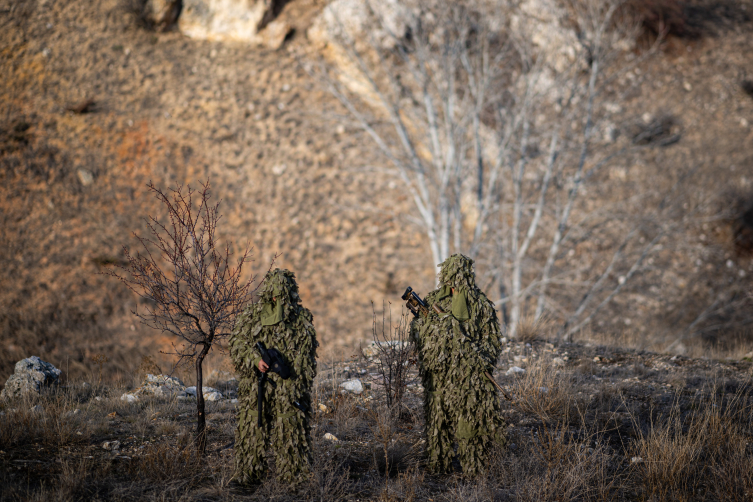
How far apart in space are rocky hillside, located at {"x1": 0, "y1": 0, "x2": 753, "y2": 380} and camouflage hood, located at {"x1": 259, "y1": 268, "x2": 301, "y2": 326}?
319 inches

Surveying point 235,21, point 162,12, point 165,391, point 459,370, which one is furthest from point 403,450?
point 162,12

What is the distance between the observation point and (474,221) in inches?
539

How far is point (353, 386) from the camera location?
20.9ft

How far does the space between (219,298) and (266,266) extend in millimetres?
9114

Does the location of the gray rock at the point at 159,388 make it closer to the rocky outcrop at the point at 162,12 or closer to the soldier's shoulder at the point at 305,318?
the soldier's shoulder at the point at 305,318

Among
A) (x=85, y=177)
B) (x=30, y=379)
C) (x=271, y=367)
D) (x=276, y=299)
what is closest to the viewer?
(x=271, y=367)

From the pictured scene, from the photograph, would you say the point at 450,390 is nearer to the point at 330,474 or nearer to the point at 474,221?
the point at 330,474

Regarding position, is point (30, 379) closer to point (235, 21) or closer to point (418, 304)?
point (418, 304)

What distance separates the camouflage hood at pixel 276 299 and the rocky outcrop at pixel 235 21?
14.7 meters

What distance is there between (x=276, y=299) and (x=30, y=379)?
14.0ft

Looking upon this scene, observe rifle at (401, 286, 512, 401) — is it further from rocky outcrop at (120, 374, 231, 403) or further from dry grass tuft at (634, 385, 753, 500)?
rocky outcrop at (120, 374, 231, 403)

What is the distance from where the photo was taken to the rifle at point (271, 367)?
3.81 meters

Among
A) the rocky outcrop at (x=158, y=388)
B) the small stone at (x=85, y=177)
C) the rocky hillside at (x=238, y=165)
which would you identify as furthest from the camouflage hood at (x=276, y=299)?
the small stone at (x=85, y=177)

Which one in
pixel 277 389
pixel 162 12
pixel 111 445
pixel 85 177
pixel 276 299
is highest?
pixel 162 12
